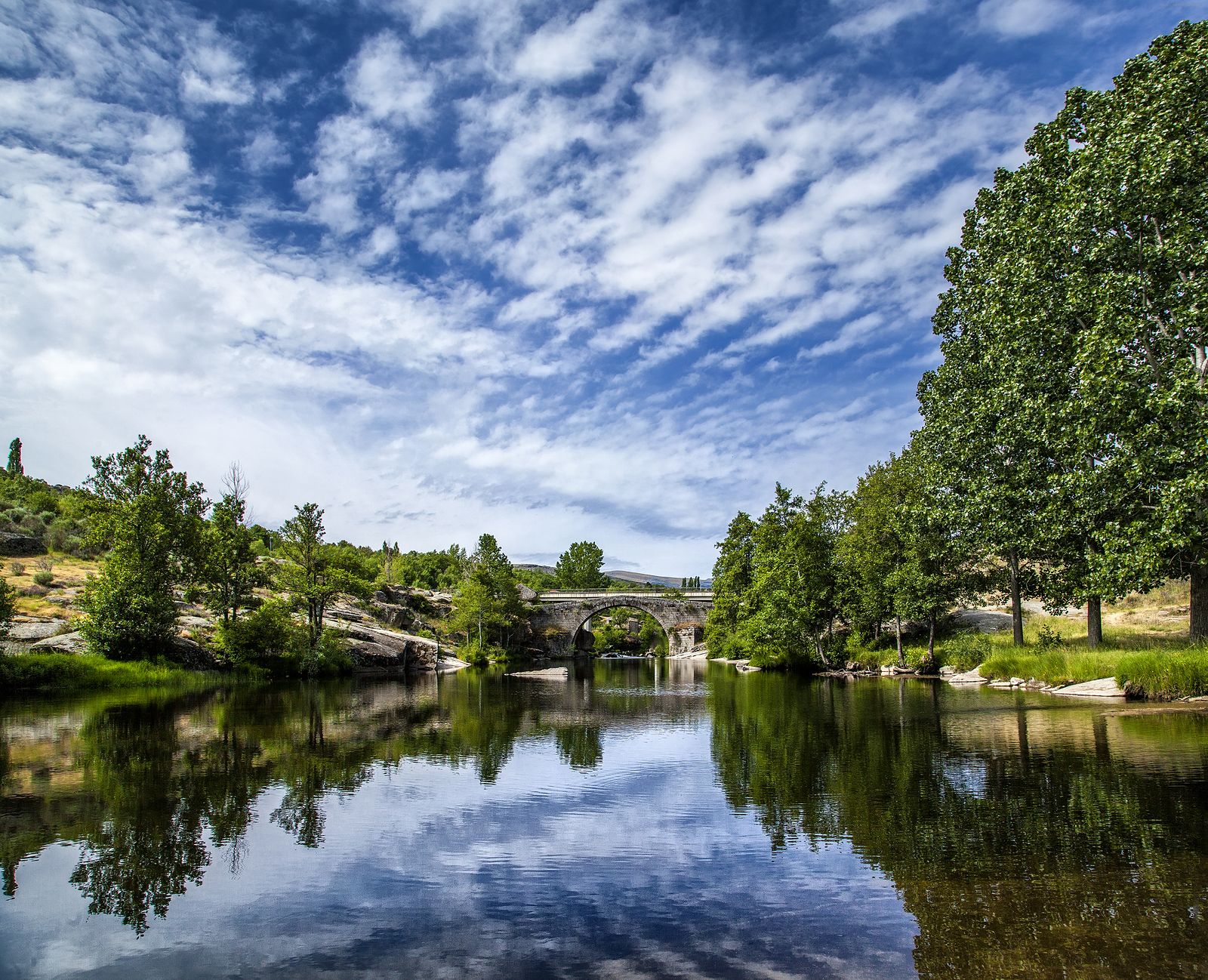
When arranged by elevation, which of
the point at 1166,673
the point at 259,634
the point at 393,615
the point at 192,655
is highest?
the point at 393,615

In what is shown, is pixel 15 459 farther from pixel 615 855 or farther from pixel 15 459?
pixel 615 855

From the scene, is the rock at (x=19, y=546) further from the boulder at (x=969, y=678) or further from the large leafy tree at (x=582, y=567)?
the large leafy tree at (x=582, y=567)

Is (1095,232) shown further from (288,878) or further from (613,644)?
(613,644)

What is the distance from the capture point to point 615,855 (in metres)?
9.71

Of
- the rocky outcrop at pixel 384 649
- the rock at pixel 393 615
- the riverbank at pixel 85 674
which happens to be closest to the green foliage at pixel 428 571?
the rock at pixel 393 615

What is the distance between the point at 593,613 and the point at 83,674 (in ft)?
255

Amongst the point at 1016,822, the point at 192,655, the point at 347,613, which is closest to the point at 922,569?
the point at 1016,822

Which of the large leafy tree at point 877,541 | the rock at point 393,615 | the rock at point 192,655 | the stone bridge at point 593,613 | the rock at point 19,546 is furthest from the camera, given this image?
the stone bridge at point 593,613

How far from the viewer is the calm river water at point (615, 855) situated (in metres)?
6.61

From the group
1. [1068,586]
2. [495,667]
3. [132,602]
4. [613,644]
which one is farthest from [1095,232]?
[613,644]

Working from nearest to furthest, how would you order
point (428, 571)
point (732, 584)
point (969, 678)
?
point (969, 678), point (732, 584), point (428, 571)

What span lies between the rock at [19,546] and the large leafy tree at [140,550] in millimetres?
17734

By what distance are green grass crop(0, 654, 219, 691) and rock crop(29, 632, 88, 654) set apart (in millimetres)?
927

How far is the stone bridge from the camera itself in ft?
332
